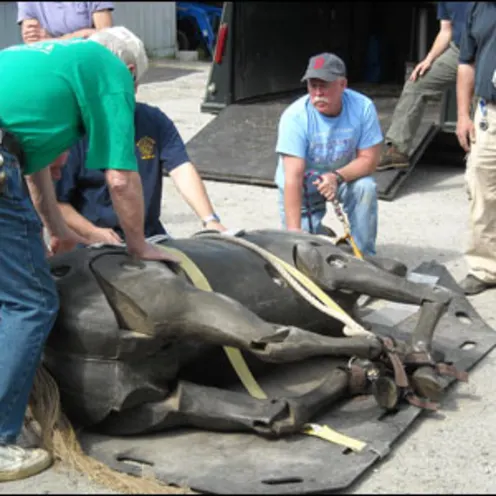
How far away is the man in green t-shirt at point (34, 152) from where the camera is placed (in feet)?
11.3

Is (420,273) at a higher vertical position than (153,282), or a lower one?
lower

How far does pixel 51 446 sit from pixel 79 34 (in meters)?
3.18

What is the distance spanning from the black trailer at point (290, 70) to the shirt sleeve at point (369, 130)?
201 centimetres

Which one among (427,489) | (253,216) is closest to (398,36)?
(253,216)

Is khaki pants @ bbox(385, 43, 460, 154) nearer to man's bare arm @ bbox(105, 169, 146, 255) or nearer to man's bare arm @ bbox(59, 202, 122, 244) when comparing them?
man's bare arm @ bbox(59, 202, 122, 244)

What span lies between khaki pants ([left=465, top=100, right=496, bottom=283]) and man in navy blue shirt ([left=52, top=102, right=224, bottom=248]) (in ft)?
5.74

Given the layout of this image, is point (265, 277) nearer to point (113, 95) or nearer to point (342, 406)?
point (342, 406)

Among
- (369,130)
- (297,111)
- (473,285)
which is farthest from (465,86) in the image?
(473,285)

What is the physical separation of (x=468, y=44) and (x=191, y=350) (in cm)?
296

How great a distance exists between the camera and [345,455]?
11.8ft

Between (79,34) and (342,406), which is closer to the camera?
(342,406)

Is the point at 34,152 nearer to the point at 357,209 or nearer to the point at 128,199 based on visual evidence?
the point at 128,199

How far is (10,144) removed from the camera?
3.49 m

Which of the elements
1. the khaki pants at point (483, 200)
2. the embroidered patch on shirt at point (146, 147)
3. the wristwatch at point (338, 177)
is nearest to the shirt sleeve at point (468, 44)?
the khaki pants at point (483, 200)
